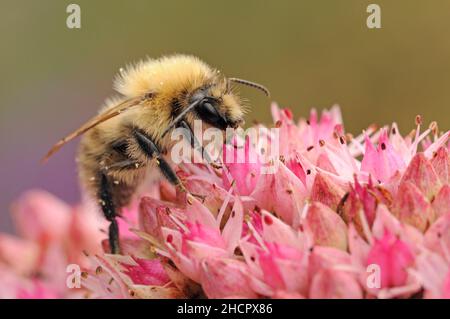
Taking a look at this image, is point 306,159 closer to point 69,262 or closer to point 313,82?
point 69,262

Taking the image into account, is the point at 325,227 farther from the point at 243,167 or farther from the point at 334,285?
the point at 243,167

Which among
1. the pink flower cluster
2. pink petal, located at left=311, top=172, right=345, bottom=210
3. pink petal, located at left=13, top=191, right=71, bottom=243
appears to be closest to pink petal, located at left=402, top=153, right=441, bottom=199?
the pink flower cluster

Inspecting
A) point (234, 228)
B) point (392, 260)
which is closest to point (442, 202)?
point (392, 260)

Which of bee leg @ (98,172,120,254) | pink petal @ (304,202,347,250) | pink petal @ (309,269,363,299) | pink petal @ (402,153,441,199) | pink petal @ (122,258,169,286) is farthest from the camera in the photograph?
bee leg @ (98,172,120,254)

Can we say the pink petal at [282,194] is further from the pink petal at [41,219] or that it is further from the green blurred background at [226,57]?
the green blurred background at [226,57]

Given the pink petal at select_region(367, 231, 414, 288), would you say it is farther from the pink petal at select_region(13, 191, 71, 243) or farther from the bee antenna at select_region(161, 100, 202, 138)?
the pink petal at select_region(13, 191, 71, 243)

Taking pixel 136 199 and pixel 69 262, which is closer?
pixel 136 199

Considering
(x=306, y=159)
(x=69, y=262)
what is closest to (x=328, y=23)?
(x=69, y=262)
